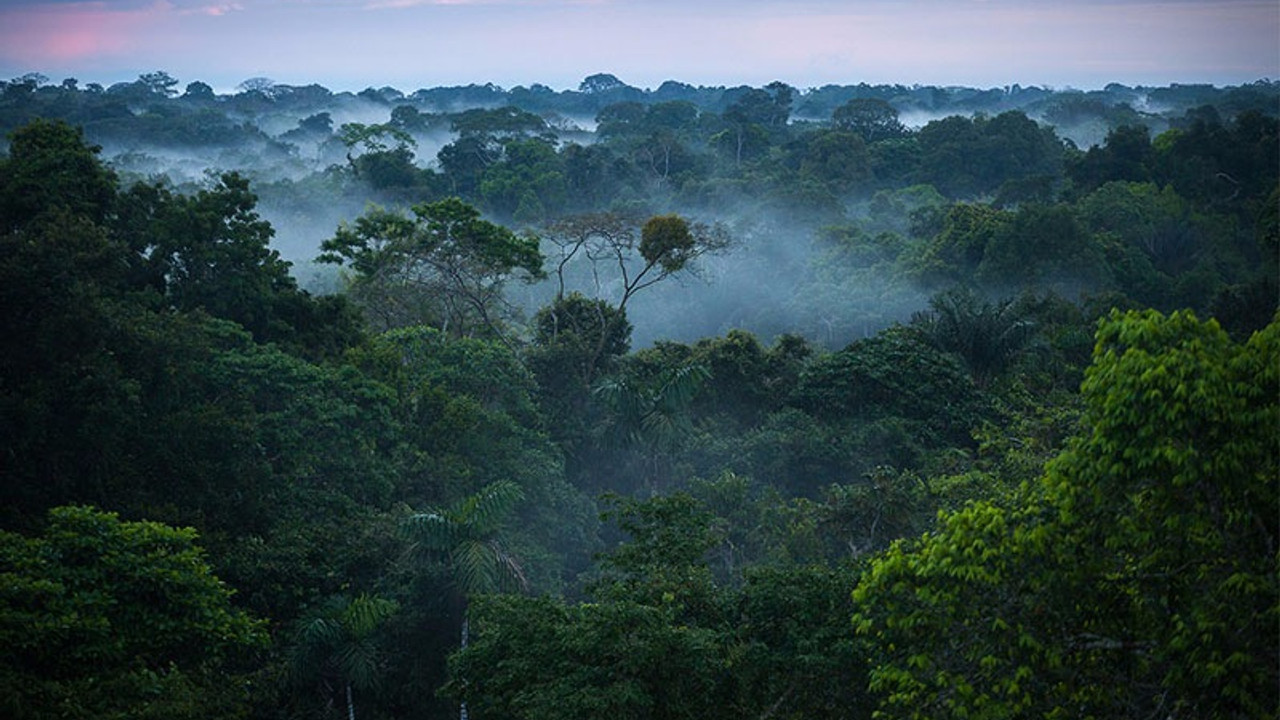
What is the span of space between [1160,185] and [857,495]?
115 feet

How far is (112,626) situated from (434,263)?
1463cm

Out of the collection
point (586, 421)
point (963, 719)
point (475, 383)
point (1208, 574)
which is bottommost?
point (586, 421)

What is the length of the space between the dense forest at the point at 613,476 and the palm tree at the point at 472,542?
0.05 metres

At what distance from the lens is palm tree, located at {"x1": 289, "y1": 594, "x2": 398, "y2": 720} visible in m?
11.5

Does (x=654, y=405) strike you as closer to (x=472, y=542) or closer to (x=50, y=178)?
(x=472, y=542)

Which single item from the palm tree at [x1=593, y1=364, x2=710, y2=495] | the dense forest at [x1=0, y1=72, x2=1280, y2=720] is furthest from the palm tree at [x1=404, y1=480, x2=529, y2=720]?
the palm tree at [x1=593, y1=364, x2=710, y2=495]

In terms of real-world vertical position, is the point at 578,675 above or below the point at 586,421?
above

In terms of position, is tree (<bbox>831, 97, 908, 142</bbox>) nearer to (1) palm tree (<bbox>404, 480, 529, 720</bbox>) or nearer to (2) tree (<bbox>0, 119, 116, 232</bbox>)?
(2) tree (<bbox>0, 119, 116, 232</bbox>)

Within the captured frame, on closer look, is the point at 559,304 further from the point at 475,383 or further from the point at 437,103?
the point at 437,103

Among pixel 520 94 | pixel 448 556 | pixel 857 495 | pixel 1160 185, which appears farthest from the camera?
pixel 520 94

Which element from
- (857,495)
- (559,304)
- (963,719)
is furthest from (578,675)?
(559,304)

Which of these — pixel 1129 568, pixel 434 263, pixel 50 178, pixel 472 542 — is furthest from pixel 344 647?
pixel 434 263

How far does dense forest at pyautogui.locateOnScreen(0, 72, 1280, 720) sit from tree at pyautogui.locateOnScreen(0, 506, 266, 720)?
38 millimetres

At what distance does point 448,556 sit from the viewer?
12.7 m
